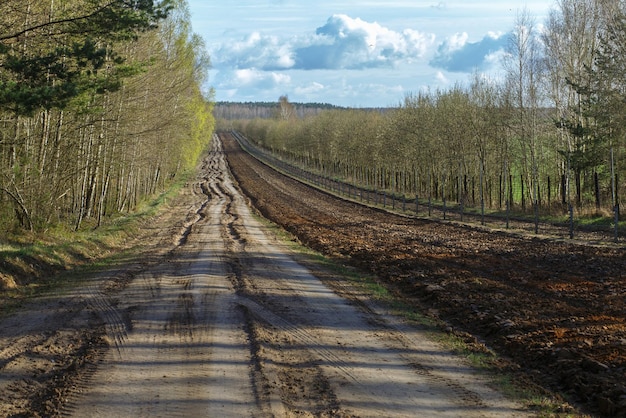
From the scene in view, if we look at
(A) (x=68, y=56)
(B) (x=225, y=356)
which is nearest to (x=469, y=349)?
(B) (x=225, y=356)

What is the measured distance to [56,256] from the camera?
49.8 ft

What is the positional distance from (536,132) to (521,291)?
27525 millimetres

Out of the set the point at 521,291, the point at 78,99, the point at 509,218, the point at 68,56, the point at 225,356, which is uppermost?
the point at 68,56

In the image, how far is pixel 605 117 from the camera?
86.3ft

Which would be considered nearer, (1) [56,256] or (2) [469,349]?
(2) [469,349]

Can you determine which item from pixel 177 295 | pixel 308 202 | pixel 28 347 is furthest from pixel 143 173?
pixel 28 347

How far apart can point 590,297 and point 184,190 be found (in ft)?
157

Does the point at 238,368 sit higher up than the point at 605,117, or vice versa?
the point at 605,117

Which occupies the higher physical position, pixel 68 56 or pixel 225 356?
pixel 68 56

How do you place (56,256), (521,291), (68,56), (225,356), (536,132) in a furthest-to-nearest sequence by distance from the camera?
1. (536,132)
2. (56,256)
3. (68,56)
4. (521,291)
5. (225,356)

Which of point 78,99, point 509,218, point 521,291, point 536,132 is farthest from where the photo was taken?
point 536,132

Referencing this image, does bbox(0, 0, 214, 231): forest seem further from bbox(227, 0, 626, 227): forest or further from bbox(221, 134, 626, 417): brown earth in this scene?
bbox(227, 0, 626, 227): forest

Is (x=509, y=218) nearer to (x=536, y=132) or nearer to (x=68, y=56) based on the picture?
(x=536, y=132)

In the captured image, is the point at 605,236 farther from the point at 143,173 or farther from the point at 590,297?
the point at 143,173
